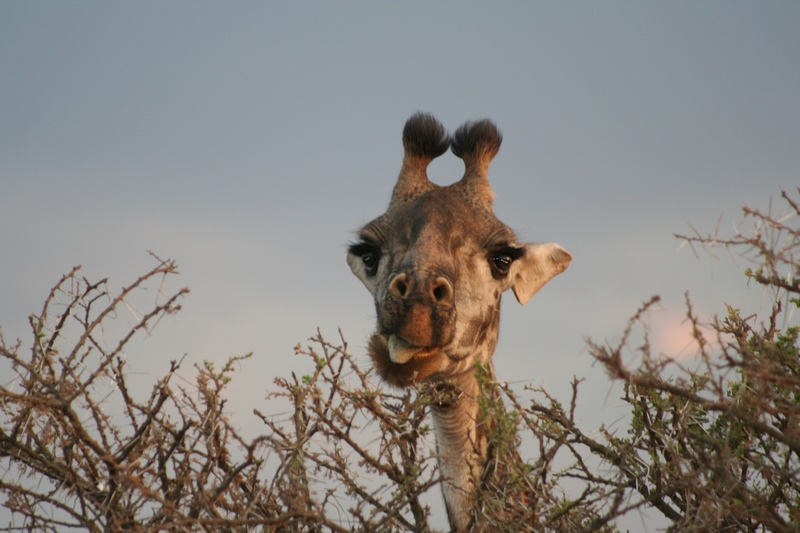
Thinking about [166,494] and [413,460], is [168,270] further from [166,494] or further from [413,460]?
[413,460]

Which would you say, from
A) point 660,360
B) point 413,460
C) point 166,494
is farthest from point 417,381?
point 660,360

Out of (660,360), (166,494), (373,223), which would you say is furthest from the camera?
(373,223)

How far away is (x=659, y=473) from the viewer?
4004 mm

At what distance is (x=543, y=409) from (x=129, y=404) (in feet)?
7.22

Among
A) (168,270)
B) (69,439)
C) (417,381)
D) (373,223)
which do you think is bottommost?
(69,439)

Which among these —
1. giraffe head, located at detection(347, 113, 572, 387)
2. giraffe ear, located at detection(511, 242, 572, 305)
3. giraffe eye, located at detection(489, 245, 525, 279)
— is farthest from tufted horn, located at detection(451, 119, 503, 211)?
→ giraffe eye, located at detection(489, 245, 525, 279)

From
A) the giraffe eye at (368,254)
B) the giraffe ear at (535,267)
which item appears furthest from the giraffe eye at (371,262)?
the giraffe ear at (535,267)

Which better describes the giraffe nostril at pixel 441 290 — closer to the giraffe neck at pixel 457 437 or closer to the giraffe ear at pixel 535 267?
the giraffe neck at pixel 457 437

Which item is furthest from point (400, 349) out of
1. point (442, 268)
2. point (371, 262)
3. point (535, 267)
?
point (535, 267)

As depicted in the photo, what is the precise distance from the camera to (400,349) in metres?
4.82

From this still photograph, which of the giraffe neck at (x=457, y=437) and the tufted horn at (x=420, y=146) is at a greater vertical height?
the tufted horn at (x=420, y=146)

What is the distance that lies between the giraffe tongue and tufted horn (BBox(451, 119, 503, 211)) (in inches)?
101

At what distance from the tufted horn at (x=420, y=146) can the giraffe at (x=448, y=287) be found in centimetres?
13

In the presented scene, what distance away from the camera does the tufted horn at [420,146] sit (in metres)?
7.34
